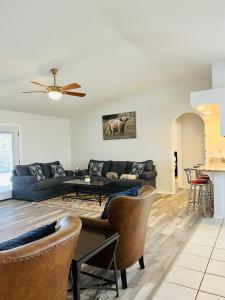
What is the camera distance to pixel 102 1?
2.96 m

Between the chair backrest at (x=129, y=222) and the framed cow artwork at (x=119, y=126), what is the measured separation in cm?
480

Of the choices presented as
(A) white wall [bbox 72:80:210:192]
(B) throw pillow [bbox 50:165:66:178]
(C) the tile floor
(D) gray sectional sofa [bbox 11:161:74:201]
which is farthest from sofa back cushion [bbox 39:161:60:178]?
(C) the tile floor

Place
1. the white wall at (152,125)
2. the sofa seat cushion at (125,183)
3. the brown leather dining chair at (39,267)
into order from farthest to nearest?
the white wall at (152,125) < the sofa seat cushion at (125,183) < the brown leather dining chair at (39,267)

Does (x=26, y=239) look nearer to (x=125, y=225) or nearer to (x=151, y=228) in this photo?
(x=125, y=225)

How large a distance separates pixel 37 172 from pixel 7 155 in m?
0.95

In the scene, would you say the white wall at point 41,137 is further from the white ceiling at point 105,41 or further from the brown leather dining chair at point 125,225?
the brown leather dining chair at point 125,225

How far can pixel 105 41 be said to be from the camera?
4.03 meters

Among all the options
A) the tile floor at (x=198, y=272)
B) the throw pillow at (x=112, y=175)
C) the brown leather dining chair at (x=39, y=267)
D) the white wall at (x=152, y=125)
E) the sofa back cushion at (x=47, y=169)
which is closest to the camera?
the brown leather dining chair at (x=39, y=267)

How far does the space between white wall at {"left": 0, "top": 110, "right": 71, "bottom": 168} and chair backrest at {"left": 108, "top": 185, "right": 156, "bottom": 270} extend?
17.0 feet

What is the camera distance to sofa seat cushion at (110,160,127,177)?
6.98m

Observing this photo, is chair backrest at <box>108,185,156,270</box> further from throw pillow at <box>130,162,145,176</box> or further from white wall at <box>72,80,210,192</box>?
white wall at <box>72,80,210,192</box>

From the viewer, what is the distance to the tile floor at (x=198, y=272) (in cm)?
219

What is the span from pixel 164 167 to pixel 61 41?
4356 mm

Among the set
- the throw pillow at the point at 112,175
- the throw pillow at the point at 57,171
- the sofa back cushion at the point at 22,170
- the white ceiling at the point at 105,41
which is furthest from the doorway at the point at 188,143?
the sofa back cushion at the point at 22,170
